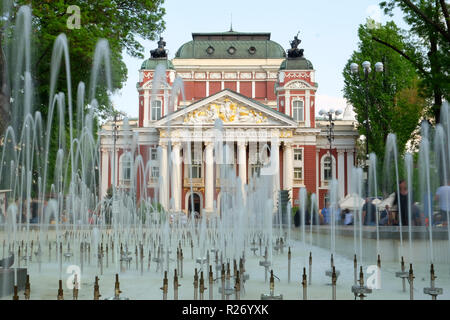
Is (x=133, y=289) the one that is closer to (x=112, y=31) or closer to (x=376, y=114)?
(x=112, y=31)

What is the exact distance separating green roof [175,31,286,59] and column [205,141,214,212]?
46.6 feet

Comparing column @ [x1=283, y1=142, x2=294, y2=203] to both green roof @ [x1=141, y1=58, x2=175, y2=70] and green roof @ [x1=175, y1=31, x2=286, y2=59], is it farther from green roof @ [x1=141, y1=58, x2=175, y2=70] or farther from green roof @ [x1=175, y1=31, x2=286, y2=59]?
green roof @ [x1=175, y1=31, x2=286, y2=59]

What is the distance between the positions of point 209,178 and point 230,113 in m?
5.59

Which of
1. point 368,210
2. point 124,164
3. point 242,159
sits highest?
point 242,159

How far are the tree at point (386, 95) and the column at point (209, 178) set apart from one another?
13769 millimetres

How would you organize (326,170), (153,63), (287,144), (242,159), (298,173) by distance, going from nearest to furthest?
(242,159) < (287,144) < (298,173) < (326,170) < (153,63)

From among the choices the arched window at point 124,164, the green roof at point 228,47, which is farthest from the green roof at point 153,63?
the arched window at point 124,164

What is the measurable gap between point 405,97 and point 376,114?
1.83 meters

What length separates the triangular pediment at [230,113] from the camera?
151 ft

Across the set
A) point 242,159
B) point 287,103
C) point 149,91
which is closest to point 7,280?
point 242,159

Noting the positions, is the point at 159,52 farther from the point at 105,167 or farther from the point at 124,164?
the point at 124,164

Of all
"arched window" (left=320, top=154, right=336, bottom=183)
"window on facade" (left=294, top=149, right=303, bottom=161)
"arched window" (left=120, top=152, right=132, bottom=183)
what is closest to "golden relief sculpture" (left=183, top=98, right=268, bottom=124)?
"window on facade" (left=294, top=149, right=303, bottom=161)

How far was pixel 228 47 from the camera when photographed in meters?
57.5
